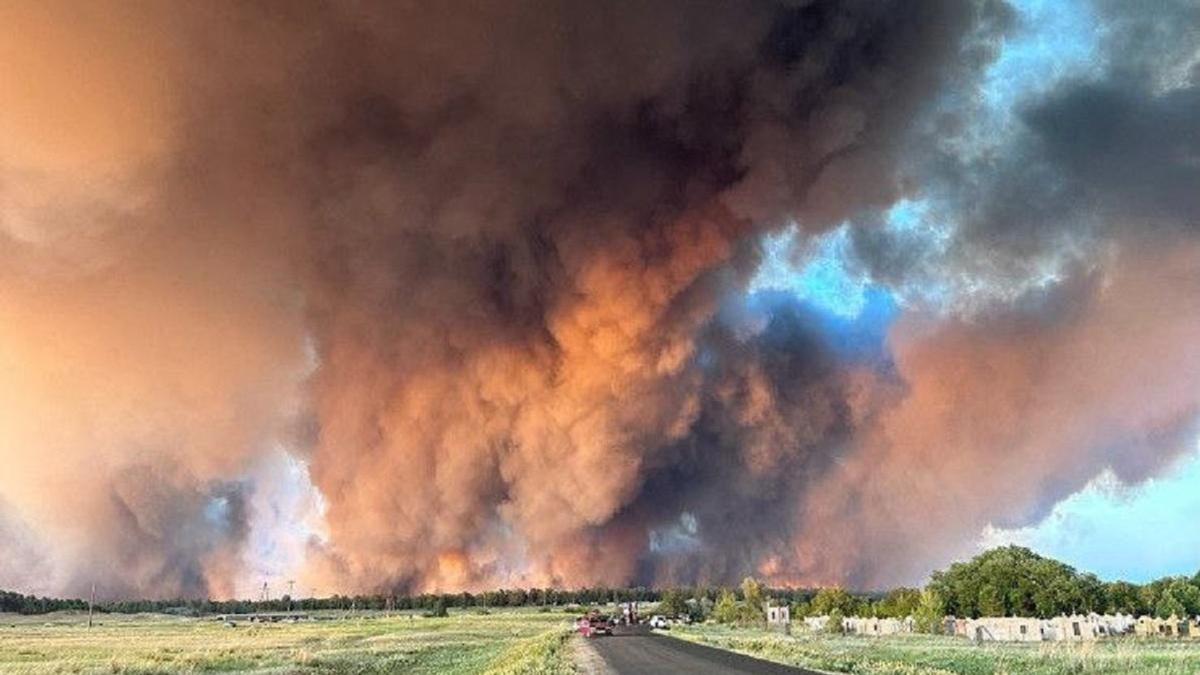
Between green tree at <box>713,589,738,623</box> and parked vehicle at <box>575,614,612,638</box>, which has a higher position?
green tree at <box>713,589,738,623</box>

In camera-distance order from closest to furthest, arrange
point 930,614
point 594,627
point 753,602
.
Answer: point 594,627 < point 930,614 < point 753,602

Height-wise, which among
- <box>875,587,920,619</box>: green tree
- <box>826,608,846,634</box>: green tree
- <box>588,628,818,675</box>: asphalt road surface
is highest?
<box>875,587,920,619</box>: green tree

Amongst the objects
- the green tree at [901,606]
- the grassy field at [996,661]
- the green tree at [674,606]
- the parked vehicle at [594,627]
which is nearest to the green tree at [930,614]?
the green tree at [901,606]

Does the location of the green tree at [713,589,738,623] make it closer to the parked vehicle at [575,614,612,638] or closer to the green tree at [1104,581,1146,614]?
the green tree at [1104,581,1146,614]

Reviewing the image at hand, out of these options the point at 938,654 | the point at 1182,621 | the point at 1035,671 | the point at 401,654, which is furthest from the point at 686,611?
the point at 1035,671

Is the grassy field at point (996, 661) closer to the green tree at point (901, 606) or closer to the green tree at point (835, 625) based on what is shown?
the green tree at point (835, 625)

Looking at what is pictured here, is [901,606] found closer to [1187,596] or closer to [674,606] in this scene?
[1187,596]

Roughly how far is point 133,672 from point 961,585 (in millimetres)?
78557

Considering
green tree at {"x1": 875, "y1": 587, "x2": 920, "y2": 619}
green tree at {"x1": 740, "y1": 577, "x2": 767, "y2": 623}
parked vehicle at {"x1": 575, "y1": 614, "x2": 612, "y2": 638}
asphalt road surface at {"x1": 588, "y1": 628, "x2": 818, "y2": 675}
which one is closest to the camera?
asphalt road surface at {"x1": 588, "y1": 628, "x2": 818, "y2": 675}

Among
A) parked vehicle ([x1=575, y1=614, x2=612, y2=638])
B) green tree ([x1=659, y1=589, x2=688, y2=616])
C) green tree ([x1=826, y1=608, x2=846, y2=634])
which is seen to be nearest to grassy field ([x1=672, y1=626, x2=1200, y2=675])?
parked vehicle ([x1=575, y1=614, x2=612, y2=638])

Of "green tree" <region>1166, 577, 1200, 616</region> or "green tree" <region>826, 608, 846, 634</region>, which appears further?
"green tree" <region>1166, 577, 1200, 616</region>

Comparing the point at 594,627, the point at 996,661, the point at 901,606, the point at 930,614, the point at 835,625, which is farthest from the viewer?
the point at 901,606

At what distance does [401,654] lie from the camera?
56906mm

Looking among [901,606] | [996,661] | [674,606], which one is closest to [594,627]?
[901,606]
